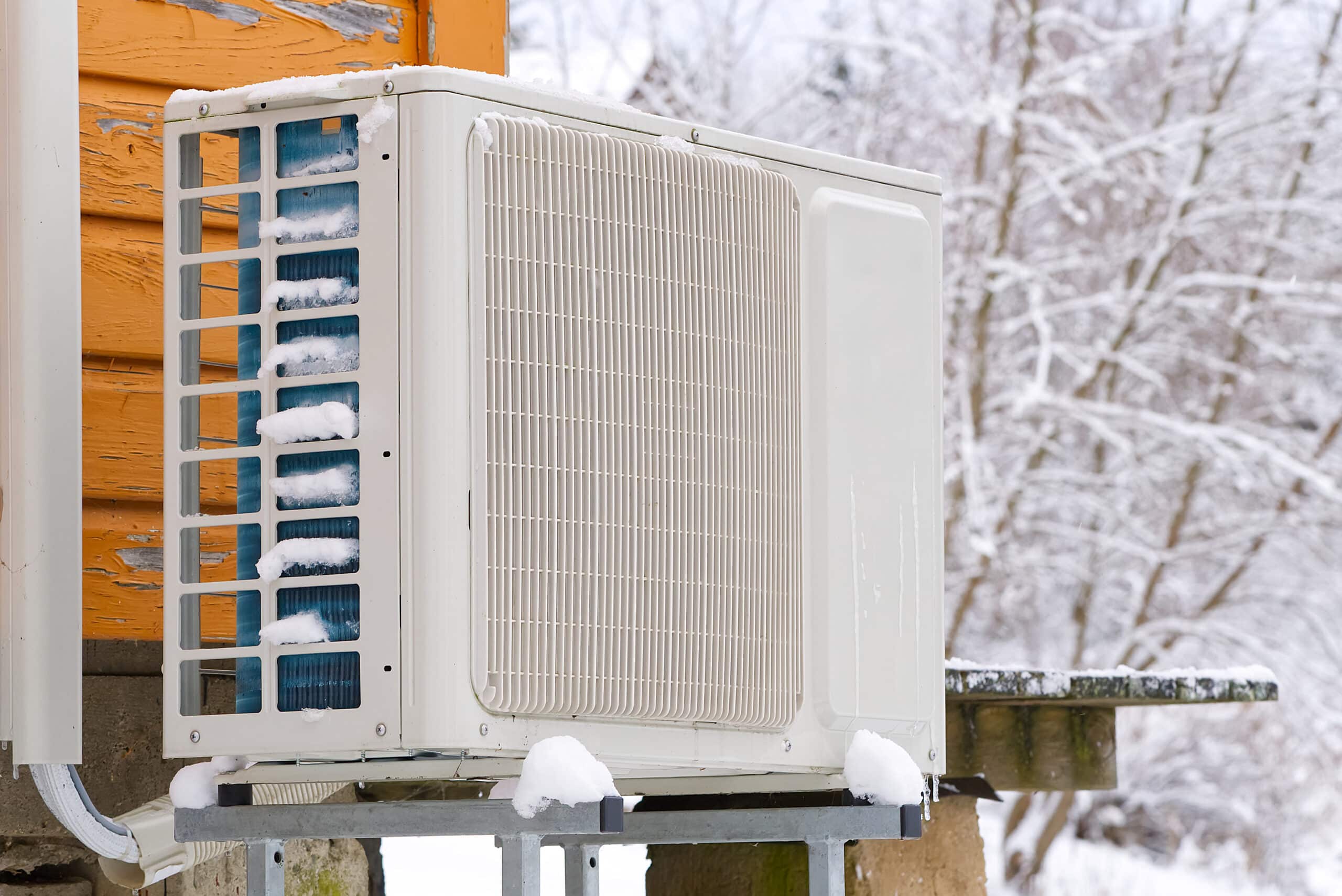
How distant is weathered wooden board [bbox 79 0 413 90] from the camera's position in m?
2.62

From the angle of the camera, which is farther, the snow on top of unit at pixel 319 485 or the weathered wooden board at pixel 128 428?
the weathered wooden board at pixel 128 428

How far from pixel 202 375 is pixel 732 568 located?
1.07m

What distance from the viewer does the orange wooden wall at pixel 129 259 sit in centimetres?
255

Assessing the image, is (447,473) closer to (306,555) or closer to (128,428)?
(306,555)

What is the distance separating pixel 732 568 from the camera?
195 cm

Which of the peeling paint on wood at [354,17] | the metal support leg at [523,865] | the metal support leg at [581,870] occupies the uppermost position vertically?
the peeling paint on wood at [354,17]

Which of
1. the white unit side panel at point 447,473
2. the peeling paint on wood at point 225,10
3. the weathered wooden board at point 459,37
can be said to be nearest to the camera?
the white unit side panel at point 447,473

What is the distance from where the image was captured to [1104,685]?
310cm

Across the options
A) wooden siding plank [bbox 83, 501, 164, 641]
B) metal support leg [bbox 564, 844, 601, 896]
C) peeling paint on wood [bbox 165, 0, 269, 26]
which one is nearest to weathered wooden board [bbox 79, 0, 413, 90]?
peeling paint on wood [bbox 165, 0, 269, 26]

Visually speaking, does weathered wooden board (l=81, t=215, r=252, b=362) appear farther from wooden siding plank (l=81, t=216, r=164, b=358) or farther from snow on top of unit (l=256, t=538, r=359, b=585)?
snow on top of unit (l=256, t=538, r=359, b=585)

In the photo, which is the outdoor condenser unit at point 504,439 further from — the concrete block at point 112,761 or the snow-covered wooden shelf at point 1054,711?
the snow-covered wooden shelf at point 1054,711

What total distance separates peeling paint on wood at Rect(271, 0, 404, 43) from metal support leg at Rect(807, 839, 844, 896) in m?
1.49

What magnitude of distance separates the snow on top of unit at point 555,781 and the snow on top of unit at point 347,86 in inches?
26.9

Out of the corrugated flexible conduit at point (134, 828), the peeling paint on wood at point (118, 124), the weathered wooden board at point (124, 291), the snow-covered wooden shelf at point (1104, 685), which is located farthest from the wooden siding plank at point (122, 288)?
the snow-covered wooden shelf at point (1104, 685)
